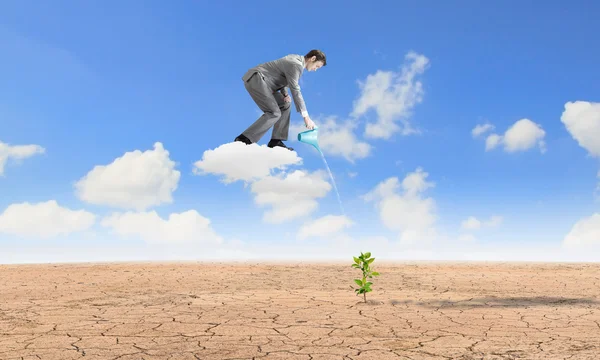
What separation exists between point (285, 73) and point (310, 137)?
595 mm

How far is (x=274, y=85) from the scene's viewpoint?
4.69m

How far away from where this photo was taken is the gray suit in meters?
4.50

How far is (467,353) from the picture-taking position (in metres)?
4.43

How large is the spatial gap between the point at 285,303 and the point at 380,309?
1.35 metres

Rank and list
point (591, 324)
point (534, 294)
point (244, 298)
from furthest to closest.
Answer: point (534, 294) → point (244, 298) → point (591, 324)

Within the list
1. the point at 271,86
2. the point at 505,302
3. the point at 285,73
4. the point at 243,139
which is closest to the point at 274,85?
the point at 271,86

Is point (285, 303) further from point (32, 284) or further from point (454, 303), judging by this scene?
point (32, 284)

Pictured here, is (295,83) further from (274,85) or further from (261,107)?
(261,107)

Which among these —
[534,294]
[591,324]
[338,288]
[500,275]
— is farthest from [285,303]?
[500,275]

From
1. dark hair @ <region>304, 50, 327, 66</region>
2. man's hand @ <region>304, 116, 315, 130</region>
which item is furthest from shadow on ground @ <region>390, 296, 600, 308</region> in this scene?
dark hair @ <region>304, 50, 327, 66</region>

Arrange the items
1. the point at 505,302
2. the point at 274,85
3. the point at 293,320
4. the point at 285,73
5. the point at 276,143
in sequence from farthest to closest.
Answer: the point at 505,302 < the point at 293,320 < the point at 276,143 < the point at 274,85 < the point at 285,73

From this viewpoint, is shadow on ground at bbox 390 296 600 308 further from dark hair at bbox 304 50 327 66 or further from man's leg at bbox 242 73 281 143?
dark hair at bbox 304 50 327 66

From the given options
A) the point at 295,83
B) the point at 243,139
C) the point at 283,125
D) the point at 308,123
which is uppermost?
the point at 295,83

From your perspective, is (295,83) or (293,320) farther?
(293,320)
